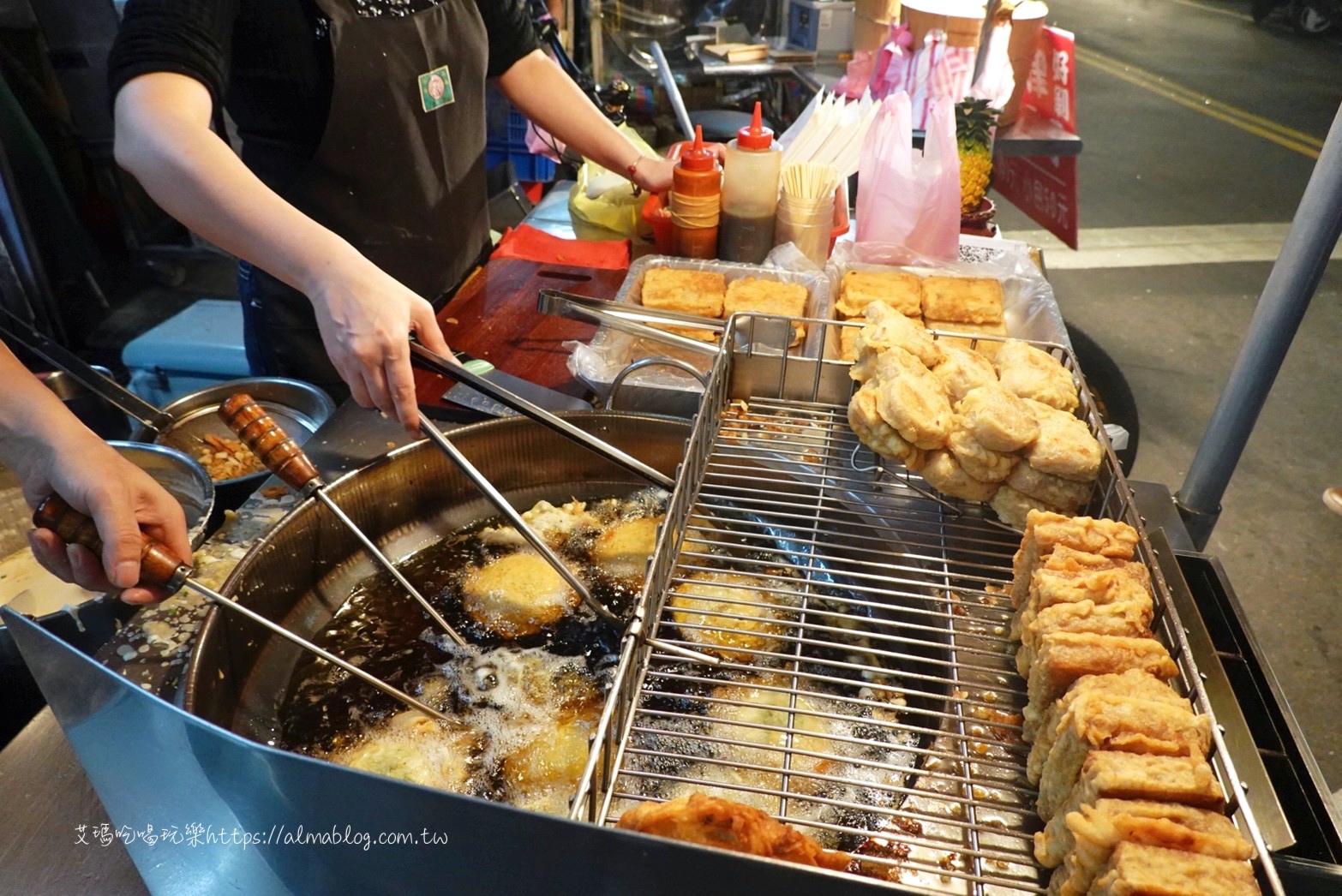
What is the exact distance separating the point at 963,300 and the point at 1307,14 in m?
16.9

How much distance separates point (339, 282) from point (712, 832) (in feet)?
4.16

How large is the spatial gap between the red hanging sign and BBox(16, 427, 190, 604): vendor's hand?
12.2 ft

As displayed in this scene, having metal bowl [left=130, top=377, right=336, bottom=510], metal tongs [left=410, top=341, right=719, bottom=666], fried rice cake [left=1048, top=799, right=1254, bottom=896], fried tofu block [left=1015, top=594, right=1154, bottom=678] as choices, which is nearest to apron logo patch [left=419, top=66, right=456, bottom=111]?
metal bowl [left=130, top=377, right=336, bottom=510]

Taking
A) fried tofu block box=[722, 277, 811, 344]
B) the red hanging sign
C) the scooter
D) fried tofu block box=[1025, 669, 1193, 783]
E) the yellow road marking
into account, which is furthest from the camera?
the scooter

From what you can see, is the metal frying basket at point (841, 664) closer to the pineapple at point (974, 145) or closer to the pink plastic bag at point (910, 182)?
the pink plastic bag at point (910, 182)

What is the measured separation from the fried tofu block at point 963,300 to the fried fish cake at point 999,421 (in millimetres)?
849

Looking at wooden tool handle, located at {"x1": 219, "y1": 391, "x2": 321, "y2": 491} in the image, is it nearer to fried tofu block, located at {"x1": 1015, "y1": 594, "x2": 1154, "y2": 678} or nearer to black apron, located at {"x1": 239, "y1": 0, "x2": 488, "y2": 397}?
black apron, located at {"x1": 239, "y1": 0, "x2": 488, "y2": 397}

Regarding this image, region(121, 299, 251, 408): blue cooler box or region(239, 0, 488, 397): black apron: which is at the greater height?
region(239, 0, 488, 397): black apron

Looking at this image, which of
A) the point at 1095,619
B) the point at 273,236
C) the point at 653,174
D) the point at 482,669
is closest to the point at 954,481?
the point at 1095,619

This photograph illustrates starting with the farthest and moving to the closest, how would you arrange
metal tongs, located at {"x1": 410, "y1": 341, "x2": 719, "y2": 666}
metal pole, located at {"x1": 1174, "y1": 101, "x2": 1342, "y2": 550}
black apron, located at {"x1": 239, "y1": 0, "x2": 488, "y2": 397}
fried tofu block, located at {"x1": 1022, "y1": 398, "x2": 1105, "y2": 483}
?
black apron, located at {"x1": 239, "y1": 0, "x2": 488, "y2": 397}
metal pole, located at {"x1": 1174, "y1": 101, "x2": 1342, "y2": 550}
fried tofu block, located at {"x1": 1022, "y1": 398, "x2": 1105, "y2": 483}
metal tongs, located at {"x1": 410, "y1": 341, "x2": 719, "y2": 666}

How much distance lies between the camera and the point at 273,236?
1.73 metres

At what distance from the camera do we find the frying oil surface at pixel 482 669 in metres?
1.44

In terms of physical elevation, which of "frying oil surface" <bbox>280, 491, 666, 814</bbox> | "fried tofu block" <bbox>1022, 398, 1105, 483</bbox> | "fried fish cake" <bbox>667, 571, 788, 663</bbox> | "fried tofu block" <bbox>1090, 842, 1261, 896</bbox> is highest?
"fried tofu block" <bbox>1022, 398, 1105, 483</bbox>

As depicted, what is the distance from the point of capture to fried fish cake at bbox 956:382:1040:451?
5.32ft
